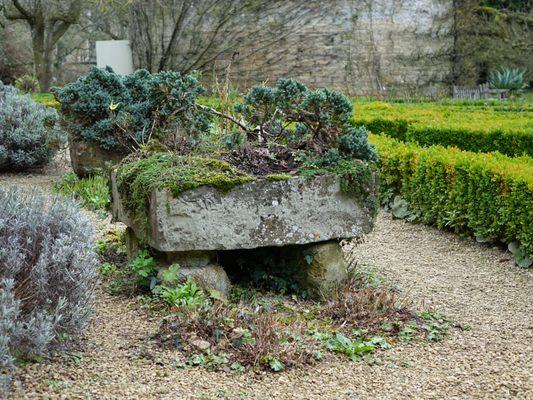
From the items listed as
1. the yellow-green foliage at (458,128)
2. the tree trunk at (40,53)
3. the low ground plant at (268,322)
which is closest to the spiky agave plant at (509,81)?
the yellow-green foliage at (458,128)

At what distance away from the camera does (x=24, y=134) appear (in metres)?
8.95

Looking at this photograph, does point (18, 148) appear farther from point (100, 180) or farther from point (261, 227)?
point (261, 227)

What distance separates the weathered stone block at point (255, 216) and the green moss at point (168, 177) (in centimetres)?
4

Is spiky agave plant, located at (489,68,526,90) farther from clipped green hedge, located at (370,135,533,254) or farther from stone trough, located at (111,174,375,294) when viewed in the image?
stone trough, located at (111,174,375,294)

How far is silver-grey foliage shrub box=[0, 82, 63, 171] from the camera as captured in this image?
8867 mm

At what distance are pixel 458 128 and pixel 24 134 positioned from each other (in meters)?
5.35

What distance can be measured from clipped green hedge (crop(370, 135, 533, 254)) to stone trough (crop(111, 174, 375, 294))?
197 cm

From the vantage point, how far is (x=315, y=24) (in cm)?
Result: 1877

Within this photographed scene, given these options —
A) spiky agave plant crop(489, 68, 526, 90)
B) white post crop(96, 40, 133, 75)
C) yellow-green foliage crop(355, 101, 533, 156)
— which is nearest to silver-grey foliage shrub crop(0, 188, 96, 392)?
yellow-green foliage crop(355, 101, 533, 156)

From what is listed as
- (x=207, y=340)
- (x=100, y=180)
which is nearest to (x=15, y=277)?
(x=207, y=340)

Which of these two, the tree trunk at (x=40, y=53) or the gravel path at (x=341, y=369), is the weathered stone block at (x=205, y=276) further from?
the tree trunk at (x=40, y=53)

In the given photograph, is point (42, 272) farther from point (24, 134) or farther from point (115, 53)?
point (115, 53)

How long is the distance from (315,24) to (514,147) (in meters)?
10.6

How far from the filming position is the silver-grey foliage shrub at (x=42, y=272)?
3188mm
